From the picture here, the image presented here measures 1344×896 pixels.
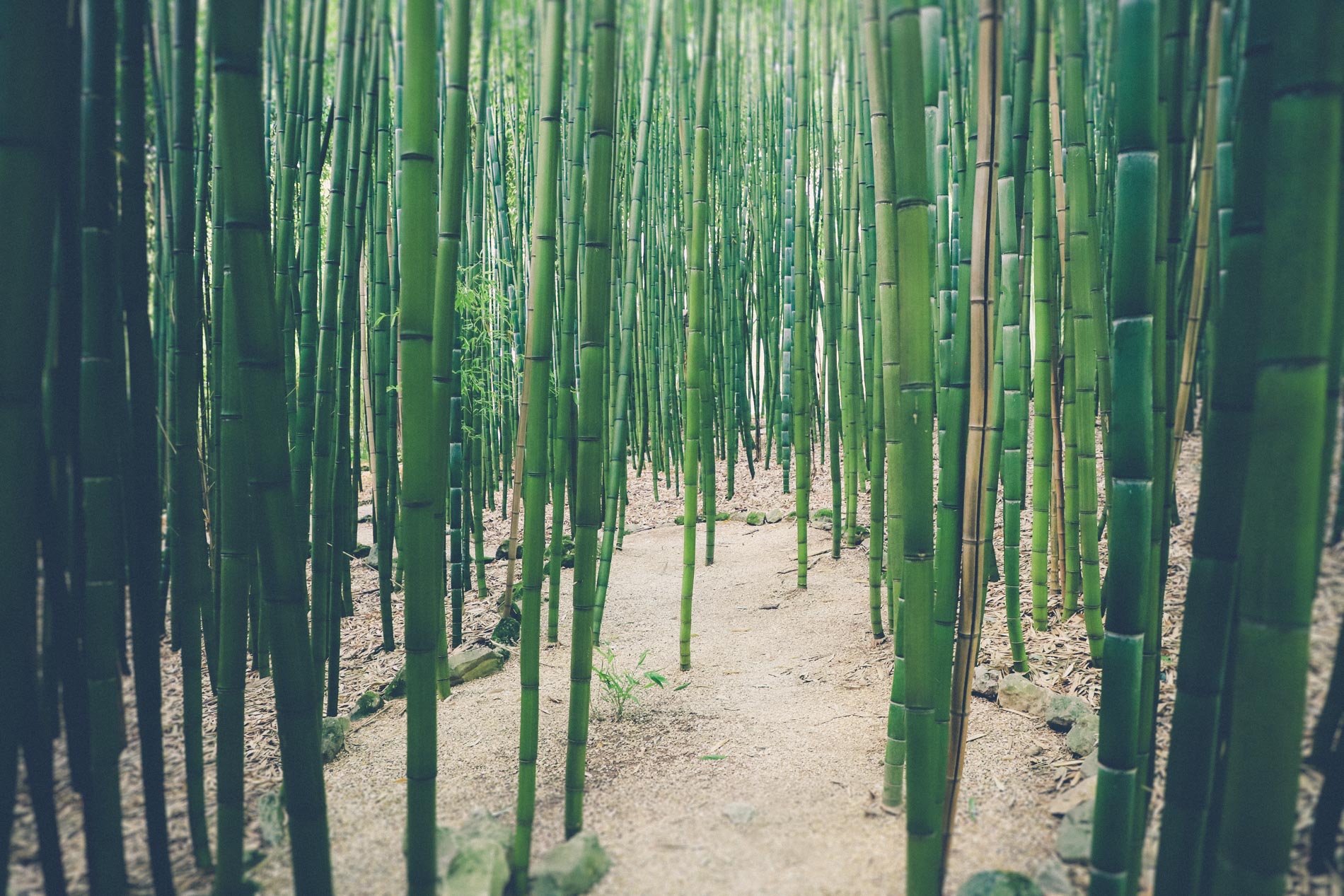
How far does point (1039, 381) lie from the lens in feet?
4.08

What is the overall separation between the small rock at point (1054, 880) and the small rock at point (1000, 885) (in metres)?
0.02

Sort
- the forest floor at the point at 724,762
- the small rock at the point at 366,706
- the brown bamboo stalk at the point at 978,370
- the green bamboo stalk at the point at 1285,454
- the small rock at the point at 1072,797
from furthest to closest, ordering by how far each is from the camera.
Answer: the small rock at the point at 366,706 → the small rock at the point at 1072,797 → the forest floor at the point at 724,762 → the brown bamboo stalk at the point at 978,370 → the green bamboo stalk at the point at 1285,454

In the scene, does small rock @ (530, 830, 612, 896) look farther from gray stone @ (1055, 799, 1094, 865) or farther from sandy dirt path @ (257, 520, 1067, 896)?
gray stone @ (1055, 799, 1094, 865)

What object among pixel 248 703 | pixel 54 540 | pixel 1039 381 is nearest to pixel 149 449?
pixel 54 540

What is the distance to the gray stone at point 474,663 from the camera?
4.50ft

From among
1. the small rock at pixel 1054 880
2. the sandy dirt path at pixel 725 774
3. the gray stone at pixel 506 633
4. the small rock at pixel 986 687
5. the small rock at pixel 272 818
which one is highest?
the small rock at pixel 272 818

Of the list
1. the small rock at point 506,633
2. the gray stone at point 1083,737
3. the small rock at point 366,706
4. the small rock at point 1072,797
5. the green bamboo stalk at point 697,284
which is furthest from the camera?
the small rock at point 506,633

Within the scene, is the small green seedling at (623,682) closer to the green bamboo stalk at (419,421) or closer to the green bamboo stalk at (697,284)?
the green bamboo stalk at (697,284)

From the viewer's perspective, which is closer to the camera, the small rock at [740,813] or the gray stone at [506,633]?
the small rock at [740,813]

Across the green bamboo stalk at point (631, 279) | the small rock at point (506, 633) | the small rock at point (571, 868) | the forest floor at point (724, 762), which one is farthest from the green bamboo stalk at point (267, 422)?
the small rock at point (506, 633)

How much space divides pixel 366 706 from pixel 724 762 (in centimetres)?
61

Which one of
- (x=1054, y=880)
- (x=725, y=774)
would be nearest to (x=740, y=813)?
(x=725, y=774)

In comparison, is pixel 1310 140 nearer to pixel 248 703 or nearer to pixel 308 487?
pixel 308 487

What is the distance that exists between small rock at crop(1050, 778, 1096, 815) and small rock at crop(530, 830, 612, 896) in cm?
52
